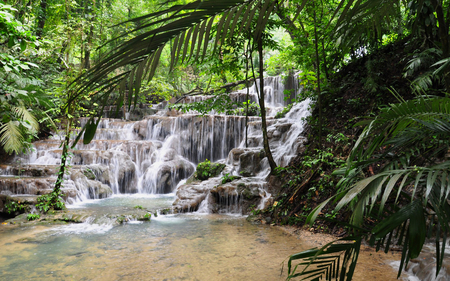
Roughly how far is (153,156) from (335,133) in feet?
27.1

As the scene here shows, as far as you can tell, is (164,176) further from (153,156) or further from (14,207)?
(14,207)

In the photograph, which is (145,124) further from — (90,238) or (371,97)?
(371,97)

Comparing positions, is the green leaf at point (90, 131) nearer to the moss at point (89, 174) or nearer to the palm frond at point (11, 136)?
the palm frond at point (11, 136)

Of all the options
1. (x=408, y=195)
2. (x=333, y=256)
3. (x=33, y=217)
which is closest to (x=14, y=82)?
(x=33, y=217)

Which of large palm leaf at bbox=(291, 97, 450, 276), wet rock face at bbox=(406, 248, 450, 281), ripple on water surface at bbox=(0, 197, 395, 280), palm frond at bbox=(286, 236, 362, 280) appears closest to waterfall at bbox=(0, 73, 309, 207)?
ripple on water surface at bbox=(0, 197, 395, 280)

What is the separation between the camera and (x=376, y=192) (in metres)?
1.09

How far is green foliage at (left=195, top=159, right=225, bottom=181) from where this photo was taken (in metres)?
9.80

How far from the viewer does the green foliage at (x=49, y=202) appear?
7.08 metres

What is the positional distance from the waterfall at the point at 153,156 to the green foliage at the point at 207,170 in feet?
1.61

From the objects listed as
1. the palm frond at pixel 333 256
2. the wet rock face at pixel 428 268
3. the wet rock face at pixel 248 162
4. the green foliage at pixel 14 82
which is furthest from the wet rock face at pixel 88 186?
the palm frond at pixel 333 256

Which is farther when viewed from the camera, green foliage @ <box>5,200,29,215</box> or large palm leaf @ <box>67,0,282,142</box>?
green foliage @ <box>5,200,29,215</box>

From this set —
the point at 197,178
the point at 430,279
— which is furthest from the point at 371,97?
the point at 197,178

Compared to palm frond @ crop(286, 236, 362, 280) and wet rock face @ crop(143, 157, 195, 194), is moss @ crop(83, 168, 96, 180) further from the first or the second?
palm frond @ crop(286, 236, 362, 280)

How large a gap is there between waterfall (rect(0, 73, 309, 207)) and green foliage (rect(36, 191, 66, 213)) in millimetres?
1142
